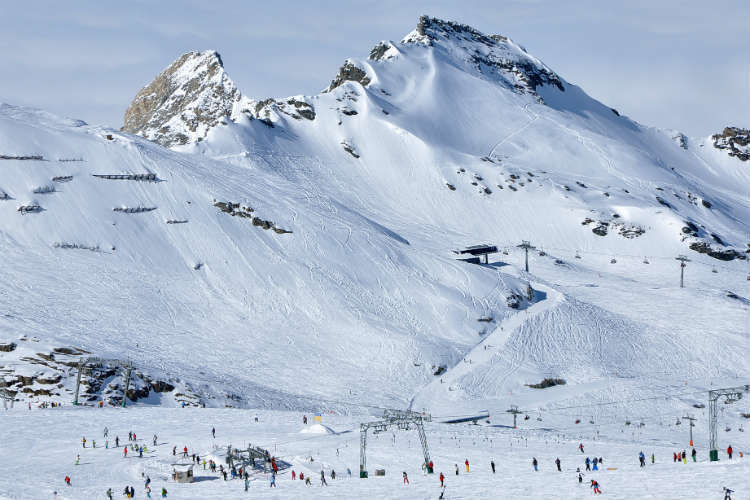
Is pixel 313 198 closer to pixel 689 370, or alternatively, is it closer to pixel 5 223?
pixel 5 223

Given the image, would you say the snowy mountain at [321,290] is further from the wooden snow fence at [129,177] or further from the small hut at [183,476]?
the small hut at [183,476]

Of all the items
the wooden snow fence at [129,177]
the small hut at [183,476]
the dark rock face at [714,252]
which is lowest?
the small hut at [183,476]

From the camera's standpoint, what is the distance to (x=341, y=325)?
4710 inches

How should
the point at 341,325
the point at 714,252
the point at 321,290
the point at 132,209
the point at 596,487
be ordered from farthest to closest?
the point at 714,252 < the point at 132,209 < the point at 321,290 < the point at 341,325 < the point at 596,487

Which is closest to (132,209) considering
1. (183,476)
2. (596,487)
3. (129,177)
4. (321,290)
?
(129,177)

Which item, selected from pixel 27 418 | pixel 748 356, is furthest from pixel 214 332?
pixel 748 356

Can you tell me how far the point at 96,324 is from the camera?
111m

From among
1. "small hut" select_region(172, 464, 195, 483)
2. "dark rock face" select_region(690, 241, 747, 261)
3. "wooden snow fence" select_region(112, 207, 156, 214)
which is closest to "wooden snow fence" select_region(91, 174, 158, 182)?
"wooden snow fence" select_region(112, 207, 156, 214)

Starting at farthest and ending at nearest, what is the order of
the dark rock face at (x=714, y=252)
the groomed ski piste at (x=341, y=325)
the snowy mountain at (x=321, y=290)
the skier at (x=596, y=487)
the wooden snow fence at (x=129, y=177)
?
the dark rock face at (x=714, y=252) → the wooden snow fence at (x=129, y=177) → the snowy mountain at (x=321, y=290) → the groomed ski piste at (x=341, y=325) → the skier at (x=596, y=487)

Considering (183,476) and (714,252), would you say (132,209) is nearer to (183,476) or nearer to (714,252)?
(183,476)

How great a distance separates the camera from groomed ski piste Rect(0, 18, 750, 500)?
224ft

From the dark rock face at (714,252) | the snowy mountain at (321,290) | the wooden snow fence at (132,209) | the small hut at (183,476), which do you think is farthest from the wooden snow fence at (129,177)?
the dark rock face at (714,252)

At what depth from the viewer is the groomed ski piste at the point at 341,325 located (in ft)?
224

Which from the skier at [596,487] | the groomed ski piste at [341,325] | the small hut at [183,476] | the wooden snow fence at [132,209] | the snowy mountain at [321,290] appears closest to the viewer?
the skier at [596,487]
